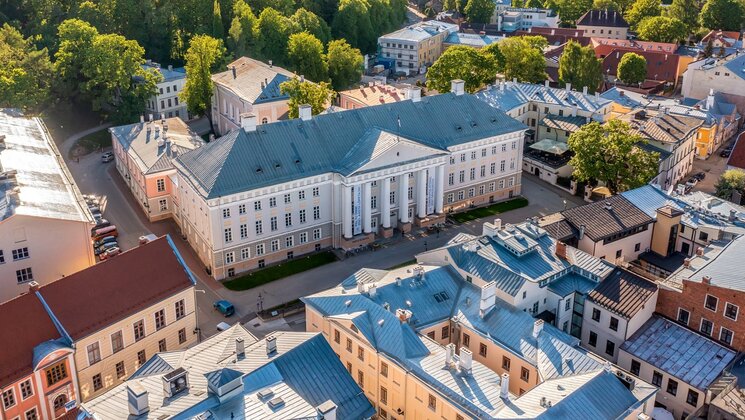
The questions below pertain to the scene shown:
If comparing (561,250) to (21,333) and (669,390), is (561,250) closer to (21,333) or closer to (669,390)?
(669,390)

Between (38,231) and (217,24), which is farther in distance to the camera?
(217,24)

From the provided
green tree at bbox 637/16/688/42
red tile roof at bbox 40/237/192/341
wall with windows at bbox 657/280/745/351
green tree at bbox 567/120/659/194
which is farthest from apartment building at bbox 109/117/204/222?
green tree at bbox 637/16/688/42

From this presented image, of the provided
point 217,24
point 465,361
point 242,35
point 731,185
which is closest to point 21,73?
point 242,35

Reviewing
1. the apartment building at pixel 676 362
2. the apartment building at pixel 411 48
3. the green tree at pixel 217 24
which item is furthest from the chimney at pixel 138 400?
the apartment building at pixel 411 48

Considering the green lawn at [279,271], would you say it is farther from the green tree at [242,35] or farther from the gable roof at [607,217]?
the green tree at [242,35]

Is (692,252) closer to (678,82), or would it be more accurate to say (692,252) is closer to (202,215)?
(202,215)

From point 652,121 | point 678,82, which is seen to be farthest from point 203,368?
point 678,82

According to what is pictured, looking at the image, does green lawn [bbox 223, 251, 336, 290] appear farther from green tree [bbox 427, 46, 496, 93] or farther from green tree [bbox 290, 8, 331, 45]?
green tree [bbox 290, 8, 331, 45]

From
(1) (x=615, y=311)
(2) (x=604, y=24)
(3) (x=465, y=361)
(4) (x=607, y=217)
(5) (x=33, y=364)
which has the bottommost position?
(1) (x=615, y=311)
